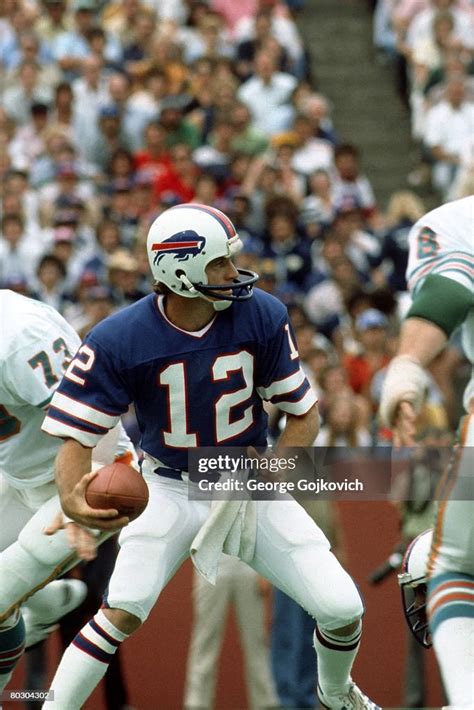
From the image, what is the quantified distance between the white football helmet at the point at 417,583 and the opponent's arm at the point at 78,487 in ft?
3.69

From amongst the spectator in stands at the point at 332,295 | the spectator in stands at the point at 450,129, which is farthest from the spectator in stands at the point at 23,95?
the spectator in stands at the point at 450,129

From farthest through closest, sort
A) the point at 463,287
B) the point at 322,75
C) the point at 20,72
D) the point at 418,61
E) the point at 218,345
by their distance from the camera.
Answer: the point at 322,75 < the point at 418,61 < the point at 20,72 < the point at 218,345 < the point at 463,287

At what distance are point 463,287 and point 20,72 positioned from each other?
8.52m

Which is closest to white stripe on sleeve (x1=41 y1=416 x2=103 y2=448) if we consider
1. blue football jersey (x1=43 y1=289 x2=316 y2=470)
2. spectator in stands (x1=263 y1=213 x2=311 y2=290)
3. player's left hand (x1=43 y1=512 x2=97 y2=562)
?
blue football jersey (x1=43 y1=289 x2=316 y2=470)

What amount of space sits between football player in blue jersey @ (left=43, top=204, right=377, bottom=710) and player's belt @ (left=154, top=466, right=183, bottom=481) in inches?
0.6

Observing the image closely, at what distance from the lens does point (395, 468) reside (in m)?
8.69

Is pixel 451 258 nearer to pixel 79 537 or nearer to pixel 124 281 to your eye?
pixel 79 537

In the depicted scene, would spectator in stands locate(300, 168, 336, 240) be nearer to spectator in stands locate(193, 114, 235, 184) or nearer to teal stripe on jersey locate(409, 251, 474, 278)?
spectator in stands locate(193, 114, 235, 184)

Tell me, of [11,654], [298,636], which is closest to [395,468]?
[298,636]

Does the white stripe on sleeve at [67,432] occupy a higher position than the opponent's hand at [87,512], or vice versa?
the white stripe on sleeve at [67,432]

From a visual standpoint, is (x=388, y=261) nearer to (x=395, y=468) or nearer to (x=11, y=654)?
(x=395, y=468)

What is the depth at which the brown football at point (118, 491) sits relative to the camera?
5477mm

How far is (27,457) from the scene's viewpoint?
6.30m

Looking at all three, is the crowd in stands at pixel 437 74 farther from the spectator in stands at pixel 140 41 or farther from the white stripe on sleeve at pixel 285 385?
the white stripe on sleeve at pixel 285 385
